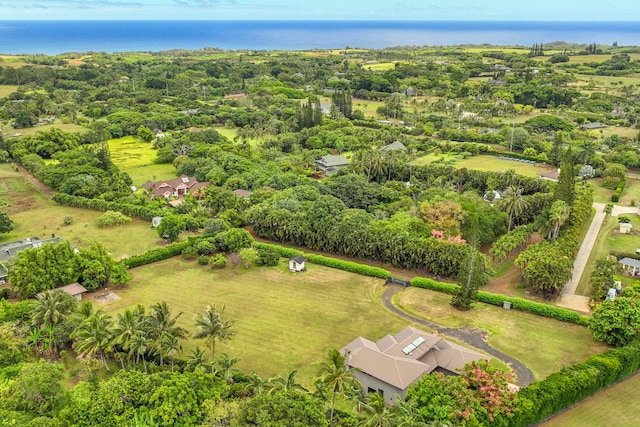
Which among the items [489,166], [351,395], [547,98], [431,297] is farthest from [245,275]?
[547,98]

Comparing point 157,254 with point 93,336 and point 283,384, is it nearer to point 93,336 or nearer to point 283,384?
point 93,336

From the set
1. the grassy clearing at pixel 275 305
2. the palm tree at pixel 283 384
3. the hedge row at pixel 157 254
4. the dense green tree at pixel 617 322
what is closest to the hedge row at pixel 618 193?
the dense green tree at pixel 617 322

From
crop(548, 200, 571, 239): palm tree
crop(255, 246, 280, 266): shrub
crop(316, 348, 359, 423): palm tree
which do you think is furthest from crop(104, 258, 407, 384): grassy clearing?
crop(548, 200, 571, 239): palm tree

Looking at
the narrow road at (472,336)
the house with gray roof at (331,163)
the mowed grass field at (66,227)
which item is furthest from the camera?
the house with gray roof at (331,163)

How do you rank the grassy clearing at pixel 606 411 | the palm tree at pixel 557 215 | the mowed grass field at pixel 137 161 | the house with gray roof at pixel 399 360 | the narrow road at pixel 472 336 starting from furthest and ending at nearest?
the mowed grass field at pixel 137 161, the palm tree at pixel 557 215, the narrow road at pixel 472 336, the house with gray roof at pixel 399 360, the grassy clearing at pixel 606 411

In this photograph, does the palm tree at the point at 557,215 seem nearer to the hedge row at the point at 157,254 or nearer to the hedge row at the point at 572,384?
the hedge row at the point at 572,384

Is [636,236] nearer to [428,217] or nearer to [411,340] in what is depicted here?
[428,217]

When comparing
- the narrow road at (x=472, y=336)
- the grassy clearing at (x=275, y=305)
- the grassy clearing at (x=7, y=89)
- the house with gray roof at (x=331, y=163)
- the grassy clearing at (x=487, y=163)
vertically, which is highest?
the grassy clearing at (x=7, y=89)
